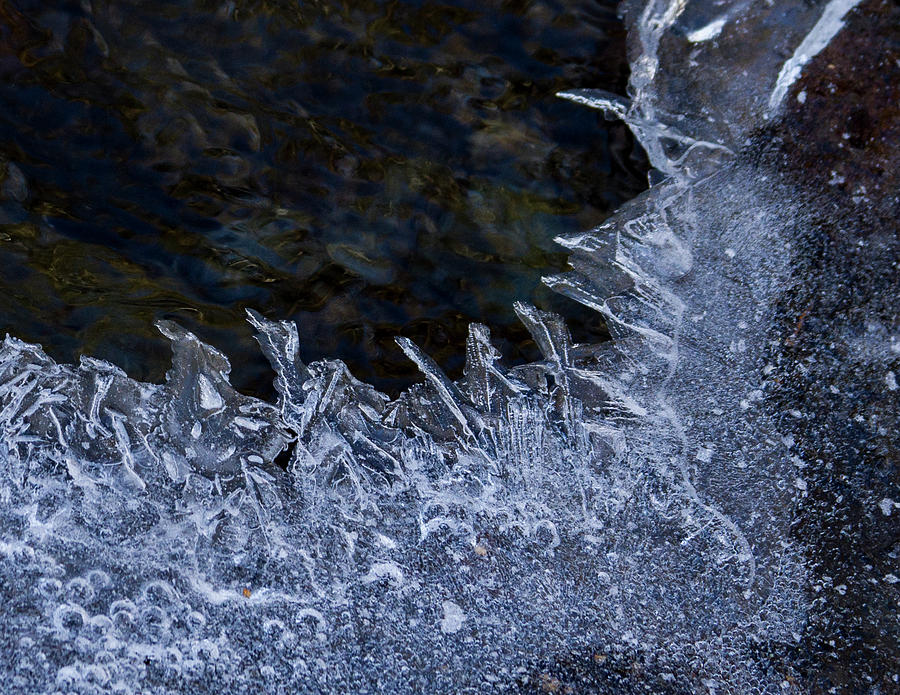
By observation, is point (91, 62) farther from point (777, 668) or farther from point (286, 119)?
point (777, 668)

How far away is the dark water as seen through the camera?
1.61 m

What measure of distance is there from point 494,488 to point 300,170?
2.76 feet

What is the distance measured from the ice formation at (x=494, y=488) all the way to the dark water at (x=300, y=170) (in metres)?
0.08

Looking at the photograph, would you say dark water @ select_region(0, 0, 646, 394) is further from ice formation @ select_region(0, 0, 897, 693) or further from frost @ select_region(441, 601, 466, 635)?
frost @ select_region(441, 601, 466, 635)

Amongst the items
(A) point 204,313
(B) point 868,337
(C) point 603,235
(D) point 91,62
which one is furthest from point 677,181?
Answer: (D) point 91,62

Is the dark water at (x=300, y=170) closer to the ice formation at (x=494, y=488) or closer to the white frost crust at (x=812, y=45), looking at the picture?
the ice formation at (x=494, y=488)

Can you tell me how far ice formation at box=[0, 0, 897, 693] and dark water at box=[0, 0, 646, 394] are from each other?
85 millimetres

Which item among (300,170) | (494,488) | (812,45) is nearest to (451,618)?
(494,488)

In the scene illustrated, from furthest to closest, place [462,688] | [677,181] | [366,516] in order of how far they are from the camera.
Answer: [677,181] → [366,516] → [462,688]

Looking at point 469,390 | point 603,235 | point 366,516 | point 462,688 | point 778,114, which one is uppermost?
point 778,114

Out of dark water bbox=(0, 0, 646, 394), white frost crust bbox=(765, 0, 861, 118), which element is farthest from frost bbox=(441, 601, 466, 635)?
white frost crust bbox=(765, 0, 861, 118)

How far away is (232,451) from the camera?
1.55 meters

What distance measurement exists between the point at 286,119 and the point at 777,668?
157cm

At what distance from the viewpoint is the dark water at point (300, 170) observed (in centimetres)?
161
